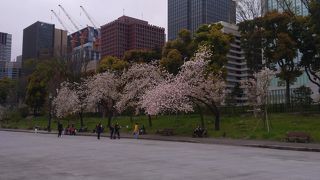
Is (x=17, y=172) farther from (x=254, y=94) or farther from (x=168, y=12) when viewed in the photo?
(x=168, y=12)

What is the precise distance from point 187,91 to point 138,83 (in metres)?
11.9

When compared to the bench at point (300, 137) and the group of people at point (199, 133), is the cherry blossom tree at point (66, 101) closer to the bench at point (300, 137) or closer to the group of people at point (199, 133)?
the group of people at point (199, 133)

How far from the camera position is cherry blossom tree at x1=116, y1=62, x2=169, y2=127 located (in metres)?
50.1

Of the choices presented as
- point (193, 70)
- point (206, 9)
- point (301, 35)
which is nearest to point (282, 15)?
point (301, 35)

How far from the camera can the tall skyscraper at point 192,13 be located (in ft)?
283

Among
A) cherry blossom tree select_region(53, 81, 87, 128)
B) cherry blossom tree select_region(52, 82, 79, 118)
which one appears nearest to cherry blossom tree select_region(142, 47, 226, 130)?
cherry blossom tree select_region(53, 81, 87, 128)

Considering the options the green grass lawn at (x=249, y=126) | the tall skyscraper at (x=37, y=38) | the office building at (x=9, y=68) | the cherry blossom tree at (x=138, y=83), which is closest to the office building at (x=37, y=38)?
the tall skyscraper at (x=37, y=38)

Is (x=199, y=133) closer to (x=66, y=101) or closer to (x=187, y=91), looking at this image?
(x=187, y=91)

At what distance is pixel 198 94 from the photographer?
4088 cm

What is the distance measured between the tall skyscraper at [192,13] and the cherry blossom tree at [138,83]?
110ft

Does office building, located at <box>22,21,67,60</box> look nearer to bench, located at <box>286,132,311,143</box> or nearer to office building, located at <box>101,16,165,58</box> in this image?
office building, located at <box>101,16,165,58</box>

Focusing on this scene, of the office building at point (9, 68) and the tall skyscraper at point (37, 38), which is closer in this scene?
the tall skyscraper at point (37, 38)

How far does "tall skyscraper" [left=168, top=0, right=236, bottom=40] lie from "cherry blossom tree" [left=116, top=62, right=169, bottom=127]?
3355 centimetres

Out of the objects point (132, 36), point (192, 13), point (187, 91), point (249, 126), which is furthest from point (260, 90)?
point (132, 36)
